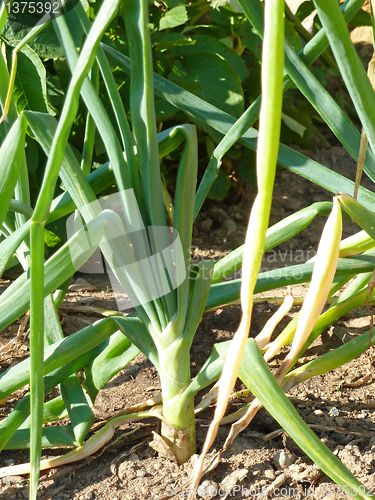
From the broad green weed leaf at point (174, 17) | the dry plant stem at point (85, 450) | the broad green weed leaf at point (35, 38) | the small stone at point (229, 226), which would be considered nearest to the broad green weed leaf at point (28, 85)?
the broad green weed leaf at point (35, 38)

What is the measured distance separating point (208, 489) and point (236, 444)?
111 mm

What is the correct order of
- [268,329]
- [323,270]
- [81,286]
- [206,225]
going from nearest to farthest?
[323,270] < [268,329] < [81,286] < [206,225]

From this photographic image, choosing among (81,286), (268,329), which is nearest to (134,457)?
(268,329)

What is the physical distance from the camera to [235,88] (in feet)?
4.94

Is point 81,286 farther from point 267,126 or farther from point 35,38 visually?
point 267,126

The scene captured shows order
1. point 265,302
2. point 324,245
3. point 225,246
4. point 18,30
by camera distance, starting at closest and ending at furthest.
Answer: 1. point 324,245
2. point 18,30
3. point 265,302
4. point 225,246

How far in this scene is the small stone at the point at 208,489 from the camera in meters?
0.73

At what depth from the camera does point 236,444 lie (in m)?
0.82

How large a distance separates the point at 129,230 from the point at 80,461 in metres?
0.42

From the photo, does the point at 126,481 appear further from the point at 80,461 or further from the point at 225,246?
the point at 225,246

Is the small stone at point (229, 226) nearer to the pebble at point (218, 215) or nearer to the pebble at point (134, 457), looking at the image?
the pebble at point (218, 215)

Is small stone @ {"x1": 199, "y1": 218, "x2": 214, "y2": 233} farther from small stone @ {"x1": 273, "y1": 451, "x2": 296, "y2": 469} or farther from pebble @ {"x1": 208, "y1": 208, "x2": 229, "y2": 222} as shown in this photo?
small stone @ {"x1": 273, "y1": 451, "x2": 296, "y2": 469}

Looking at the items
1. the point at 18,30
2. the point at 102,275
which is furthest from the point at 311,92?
the point at 102,275

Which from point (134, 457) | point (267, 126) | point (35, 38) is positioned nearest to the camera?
point (267, 126)
